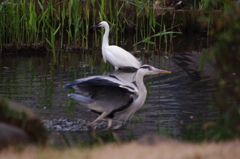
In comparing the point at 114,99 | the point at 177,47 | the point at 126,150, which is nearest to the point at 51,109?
the point at 114,99

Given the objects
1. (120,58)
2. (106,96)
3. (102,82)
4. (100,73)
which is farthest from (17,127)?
(120,58)

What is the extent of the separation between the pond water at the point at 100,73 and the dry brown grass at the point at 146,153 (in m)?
0.77

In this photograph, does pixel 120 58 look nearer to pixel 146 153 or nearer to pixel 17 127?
pixel 17 127

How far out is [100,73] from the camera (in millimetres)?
9727

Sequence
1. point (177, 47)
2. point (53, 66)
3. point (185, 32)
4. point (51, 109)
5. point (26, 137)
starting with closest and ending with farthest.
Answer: point (26, 137) < point (51, 109) < point (53, 66) < point (177, 47) < point (185, 32)

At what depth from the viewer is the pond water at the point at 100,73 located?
591 centimetres

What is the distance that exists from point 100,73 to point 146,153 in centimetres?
646

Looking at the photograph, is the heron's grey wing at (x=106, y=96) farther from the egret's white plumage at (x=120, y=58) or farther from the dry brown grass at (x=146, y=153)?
the egret's white plumage at (x=120, y=58)

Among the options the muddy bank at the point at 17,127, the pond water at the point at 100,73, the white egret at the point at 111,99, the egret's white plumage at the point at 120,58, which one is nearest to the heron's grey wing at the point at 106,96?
the white egret at the point at 111,99

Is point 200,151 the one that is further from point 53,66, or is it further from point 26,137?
point 53,66

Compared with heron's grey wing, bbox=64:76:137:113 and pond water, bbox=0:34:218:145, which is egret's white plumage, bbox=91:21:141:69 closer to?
pond water, bbox=0:34:218:145

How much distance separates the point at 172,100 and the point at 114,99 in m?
1.34

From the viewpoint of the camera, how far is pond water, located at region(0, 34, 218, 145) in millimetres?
5914

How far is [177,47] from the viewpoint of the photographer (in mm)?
12625
